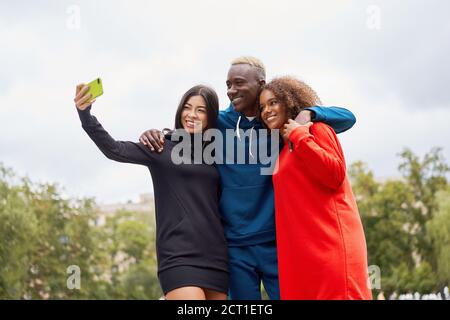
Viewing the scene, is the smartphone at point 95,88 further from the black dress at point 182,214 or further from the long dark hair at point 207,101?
the long dark hair at point 207,101

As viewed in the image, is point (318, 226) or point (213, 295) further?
point (213, 295)

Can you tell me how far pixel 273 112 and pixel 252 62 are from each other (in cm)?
68

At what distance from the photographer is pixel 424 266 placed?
32094 mm

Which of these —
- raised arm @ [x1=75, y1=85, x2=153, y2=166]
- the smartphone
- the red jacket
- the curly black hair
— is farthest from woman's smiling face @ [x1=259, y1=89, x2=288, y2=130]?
the smartphone

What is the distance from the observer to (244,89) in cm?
547

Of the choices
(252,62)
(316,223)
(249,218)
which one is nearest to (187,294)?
(249,218)

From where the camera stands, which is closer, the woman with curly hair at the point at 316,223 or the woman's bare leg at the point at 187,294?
the woman with curly hair at the point at 316,223

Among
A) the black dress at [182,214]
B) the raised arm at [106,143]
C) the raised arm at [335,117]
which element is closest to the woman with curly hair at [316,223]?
the raised arm at [335,117]

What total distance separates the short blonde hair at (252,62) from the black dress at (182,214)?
2.85ft

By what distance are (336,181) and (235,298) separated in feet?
4.02

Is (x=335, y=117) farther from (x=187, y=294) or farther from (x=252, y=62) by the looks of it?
(x=187, y=294)

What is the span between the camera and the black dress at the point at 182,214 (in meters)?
4.88

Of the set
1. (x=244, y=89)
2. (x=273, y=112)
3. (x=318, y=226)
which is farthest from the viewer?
(x=244, y=89)

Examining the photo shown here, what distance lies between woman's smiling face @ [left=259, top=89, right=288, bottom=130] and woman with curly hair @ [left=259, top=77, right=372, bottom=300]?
20 cm
